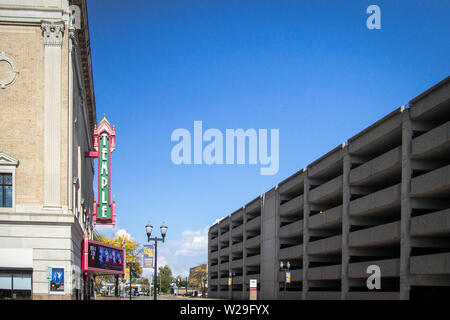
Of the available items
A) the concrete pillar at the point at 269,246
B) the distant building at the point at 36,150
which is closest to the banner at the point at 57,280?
the distant building at the point at 36,150

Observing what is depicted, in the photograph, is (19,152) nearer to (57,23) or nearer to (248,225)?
(57,23)

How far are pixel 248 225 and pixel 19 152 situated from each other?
210ft

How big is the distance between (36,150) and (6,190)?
2.60m

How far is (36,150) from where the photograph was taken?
30375mm

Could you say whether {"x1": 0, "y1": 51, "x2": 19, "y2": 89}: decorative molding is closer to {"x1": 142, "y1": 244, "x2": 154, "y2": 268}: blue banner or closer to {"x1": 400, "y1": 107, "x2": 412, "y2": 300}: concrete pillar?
{"x1": 142, "y1": 244, "x2": 154, "y2": 268}: blue banner

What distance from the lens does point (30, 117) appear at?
100ft

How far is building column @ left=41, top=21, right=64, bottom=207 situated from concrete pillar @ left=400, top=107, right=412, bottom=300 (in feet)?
83.7

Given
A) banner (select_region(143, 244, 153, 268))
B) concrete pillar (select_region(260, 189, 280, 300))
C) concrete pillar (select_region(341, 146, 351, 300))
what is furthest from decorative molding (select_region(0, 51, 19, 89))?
concrete pillar (select_region(260, 189, 280, 300))

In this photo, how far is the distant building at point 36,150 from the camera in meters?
29.3

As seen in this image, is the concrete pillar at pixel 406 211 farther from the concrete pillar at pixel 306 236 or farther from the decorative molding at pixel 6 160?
the decorative molding at pixel 6 160

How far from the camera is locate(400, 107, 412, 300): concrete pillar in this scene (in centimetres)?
4209

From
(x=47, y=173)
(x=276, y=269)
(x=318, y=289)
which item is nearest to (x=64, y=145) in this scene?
(x=47, y=173)

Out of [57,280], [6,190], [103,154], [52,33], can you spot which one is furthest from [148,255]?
[52,33]

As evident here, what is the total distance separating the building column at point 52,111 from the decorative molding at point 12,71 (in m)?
1.63
